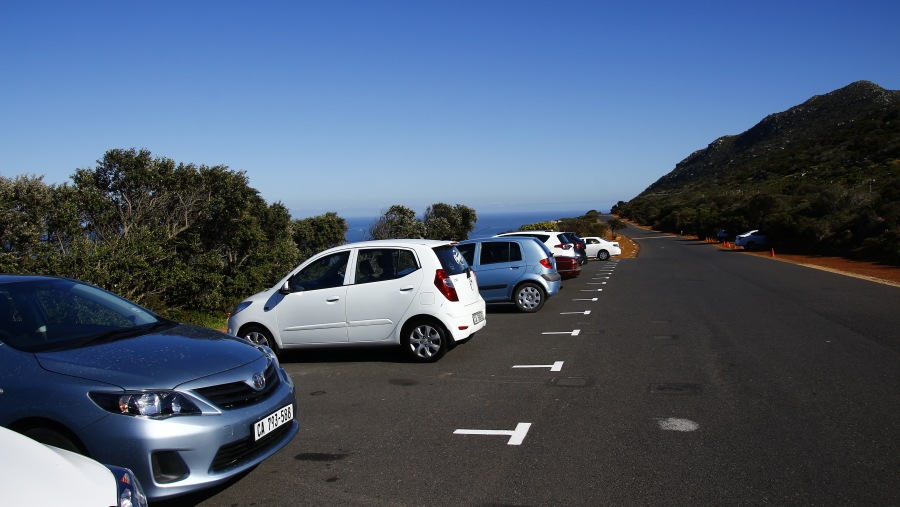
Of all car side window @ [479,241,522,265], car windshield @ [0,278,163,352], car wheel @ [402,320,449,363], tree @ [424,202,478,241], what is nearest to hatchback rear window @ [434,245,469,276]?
car wheel @ [402,320,449,363]

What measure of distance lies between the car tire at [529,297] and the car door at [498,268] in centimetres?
20

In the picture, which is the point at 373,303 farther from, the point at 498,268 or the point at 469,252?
the point at 469,252

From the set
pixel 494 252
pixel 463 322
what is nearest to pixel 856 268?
pixel 494 252

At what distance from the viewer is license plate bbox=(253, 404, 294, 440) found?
469 cm

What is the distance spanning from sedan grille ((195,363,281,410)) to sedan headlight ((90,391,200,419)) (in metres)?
0.13

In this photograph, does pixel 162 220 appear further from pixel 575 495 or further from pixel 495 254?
pixel 575 495

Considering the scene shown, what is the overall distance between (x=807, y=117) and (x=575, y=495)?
118183 mm

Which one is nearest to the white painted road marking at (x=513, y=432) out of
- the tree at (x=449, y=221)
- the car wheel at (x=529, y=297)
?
the car wheel at (x=529, y=297)

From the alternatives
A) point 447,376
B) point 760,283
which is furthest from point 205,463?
point 760,283

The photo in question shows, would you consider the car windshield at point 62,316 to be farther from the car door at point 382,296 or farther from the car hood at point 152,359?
the car door at point 382,296

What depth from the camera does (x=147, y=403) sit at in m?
4.32

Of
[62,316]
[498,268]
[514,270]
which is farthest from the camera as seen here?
[498,268]

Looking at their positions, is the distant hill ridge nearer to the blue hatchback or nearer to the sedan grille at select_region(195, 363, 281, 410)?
the blue hatchback

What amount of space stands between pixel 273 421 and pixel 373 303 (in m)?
4.10
